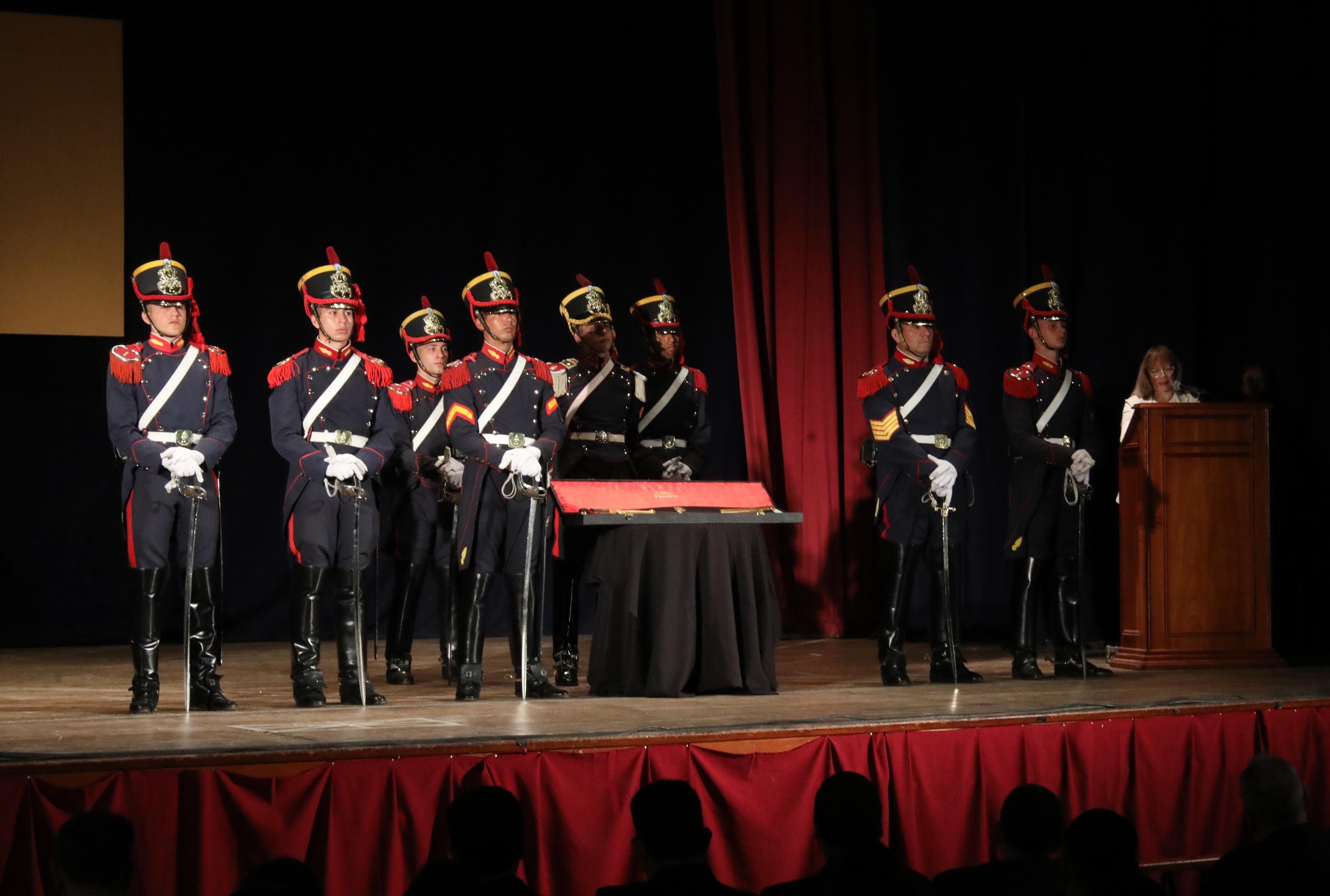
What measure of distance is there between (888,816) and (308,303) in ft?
9.35

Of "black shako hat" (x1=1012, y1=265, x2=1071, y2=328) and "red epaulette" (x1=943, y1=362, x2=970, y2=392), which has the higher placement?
"black shako hat" (x1=1012, y1=265, x2=1071, y2=328)

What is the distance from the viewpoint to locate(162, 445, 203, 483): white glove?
491 cm

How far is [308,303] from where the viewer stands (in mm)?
5316

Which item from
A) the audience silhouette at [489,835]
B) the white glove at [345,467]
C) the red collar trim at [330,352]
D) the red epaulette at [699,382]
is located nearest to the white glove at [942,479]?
the red epaulette at [699,382]

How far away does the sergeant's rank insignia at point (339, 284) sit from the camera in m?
5.22

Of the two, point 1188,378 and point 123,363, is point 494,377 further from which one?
point 1188,378

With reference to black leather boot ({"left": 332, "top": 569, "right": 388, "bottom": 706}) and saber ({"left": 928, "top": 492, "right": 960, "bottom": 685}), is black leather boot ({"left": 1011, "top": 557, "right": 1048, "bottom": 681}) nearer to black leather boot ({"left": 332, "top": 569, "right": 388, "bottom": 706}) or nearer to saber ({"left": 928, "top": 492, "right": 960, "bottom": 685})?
saber ({"left": 928, "top": 492, "right": 960, "bottom": 685})

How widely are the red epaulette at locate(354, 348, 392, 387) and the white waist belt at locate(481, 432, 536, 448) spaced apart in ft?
1.37

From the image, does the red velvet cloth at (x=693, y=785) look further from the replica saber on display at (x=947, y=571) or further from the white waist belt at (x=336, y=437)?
the white waist belt at (x=336, y=437)

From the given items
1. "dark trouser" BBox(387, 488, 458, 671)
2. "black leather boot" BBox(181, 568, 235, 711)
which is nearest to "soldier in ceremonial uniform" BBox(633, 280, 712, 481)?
"dark trouser" BBox(387, 488, 458, 671)

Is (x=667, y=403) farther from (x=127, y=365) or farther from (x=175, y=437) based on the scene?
(x=127, y=365)

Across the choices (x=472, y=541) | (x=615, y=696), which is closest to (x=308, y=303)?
(x=472, y=541)

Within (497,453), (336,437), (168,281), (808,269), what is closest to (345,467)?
(336,437)

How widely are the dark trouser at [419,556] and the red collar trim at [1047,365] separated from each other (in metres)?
2.70
